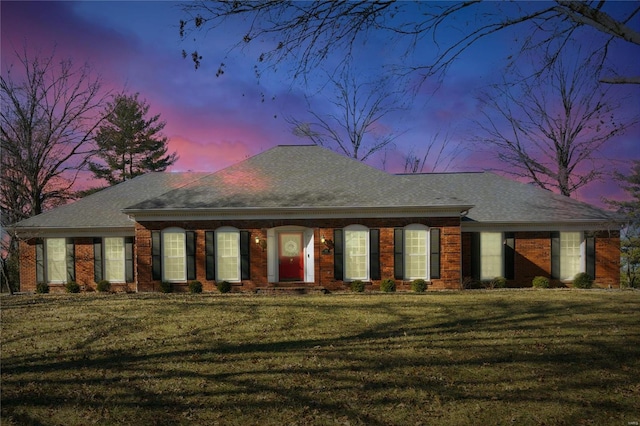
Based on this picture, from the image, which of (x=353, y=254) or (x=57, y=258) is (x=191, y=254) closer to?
(x=353, y=254)

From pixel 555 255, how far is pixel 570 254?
2.63 feet

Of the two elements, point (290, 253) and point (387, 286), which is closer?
point (387, 286)

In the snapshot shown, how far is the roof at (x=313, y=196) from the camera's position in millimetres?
17047

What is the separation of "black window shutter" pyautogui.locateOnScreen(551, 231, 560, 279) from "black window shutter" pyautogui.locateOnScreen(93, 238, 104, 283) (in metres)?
21.3

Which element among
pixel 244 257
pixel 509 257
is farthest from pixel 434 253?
pixel 244 257

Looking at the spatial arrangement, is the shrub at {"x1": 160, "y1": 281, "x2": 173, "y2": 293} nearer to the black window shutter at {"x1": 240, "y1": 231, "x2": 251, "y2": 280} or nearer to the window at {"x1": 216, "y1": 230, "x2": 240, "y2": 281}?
the window at {"x1": 216, "y1": 230, "x2": 240, "y2": 281}

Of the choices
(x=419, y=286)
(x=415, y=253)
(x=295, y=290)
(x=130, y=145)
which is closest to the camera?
(x=419, y=286)

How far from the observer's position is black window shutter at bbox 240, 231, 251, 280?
17.3 m

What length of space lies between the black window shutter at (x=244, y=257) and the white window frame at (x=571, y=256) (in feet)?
46.8

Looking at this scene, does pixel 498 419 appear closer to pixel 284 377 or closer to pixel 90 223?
pixel 284 377

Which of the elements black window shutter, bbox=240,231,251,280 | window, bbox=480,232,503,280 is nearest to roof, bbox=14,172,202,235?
black window shutter, bbox=240,231,251,280

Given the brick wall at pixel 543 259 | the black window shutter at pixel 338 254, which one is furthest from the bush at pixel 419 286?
the black window shutter at pixel 338 254

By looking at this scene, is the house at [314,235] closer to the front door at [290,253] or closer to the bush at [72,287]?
the front door at [290,253]

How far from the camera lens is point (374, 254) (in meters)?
17.2
